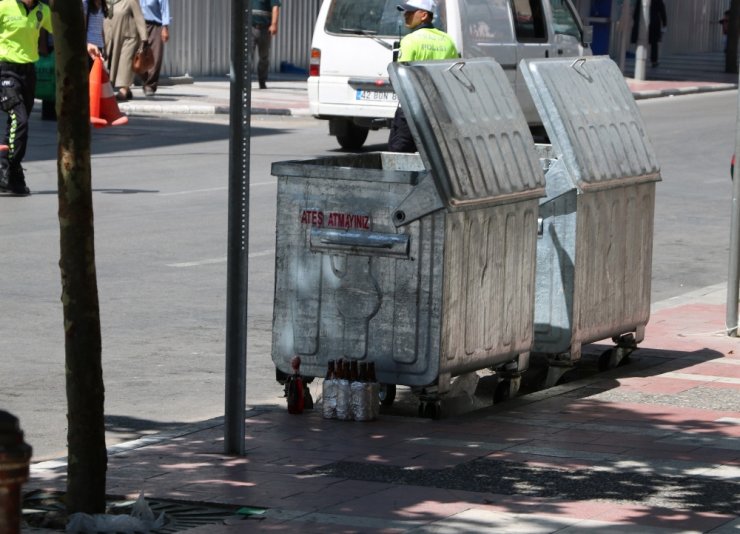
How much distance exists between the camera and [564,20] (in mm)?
21578

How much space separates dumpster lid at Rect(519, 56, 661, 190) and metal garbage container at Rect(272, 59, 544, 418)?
48 centimetres

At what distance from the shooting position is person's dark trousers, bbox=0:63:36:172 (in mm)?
15664

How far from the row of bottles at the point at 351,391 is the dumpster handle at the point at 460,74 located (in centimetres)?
139

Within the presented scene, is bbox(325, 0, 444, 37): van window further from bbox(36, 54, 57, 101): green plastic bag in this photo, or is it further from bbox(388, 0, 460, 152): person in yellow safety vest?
bbox(388, 0, 460, 152): person in yellow safety vest

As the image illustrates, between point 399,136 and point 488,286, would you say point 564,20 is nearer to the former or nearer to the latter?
point 399,136

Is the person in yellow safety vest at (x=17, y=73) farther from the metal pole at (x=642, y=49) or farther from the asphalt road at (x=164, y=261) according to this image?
the metal pole at (x=642, y=49)

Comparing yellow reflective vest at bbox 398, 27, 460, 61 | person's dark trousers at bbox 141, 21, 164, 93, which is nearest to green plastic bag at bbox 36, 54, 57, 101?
person's dark trousers at bbox 141, 21, 164, 93

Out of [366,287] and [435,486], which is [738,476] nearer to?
[435,486]

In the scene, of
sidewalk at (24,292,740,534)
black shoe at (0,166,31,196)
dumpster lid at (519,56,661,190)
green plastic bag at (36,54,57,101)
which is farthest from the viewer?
green plastic bag at (36,54,57,101)

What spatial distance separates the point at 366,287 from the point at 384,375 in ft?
1.35

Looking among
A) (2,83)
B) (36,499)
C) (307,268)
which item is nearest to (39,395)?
(307,268)

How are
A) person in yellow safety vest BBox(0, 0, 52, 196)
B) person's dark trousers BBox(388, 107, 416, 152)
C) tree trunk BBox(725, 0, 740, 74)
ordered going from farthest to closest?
tree trunk BBox(725, 0, 740, 74), person in yellow safety vest BBox(0, 0, 52, 196), person's dark trousers BBox(388, 107, 416, 152)

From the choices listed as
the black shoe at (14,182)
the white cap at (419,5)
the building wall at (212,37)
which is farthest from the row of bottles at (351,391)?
the building wall at (212,37)

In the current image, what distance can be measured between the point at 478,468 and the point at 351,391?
1047 millimetres
